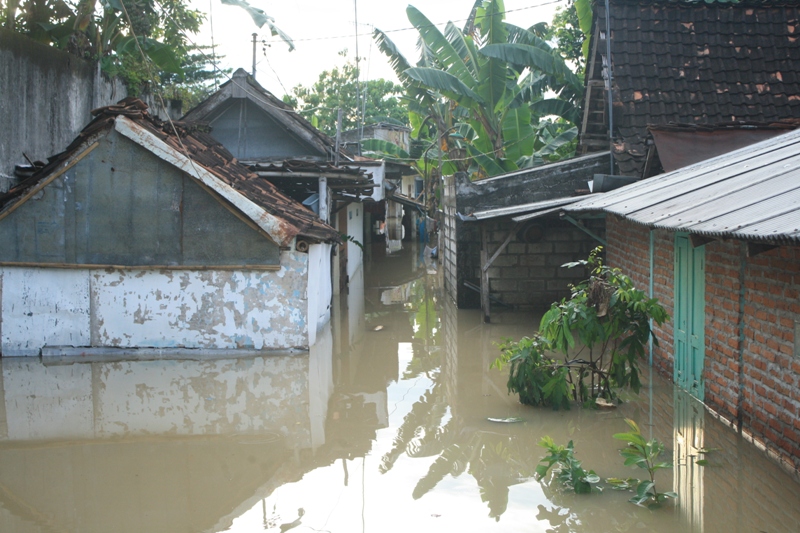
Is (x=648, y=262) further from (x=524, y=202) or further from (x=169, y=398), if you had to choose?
(x=169, y=398)

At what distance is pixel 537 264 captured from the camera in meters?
15.2

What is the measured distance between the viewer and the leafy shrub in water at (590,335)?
7551 mm

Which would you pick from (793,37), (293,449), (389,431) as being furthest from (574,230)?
(293,449)

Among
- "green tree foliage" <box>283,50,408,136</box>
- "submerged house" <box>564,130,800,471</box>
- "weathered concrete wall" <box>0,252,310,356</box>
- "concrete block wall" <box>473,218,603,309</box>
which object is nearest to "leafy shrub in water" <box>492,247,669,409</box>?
"submerged house" <box>564,130,800,471</box>

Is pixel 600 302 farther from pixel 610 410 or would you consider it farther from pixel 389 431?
pixel 389 431

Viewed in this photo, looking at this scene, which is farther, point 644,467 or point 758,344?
point 758,344

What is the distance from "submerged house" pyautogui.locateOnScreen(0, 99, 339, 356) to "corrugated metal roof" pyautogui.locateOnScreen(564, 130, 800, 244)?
475 cm

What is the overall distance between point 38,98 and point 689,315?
37.6 feet

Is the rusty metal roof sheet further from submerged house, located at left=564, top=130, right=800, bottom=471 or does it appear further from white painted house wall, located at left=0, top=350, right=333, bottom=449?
submerged house, located at left=564, top=130, right=800, bottom=471

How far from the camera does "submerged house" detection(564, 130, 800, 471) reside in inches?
228

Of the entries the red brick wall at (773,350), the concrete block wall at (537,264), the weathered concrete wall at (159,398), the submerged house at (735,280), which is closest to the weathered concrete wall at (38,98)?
the weathered concrete wall at (159,398)

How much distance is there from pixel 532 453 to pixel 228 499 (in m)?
2.78

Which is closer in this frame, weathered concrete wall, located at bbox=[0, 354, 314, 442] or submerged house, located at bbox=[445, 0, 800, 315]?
weathered concrete wall, located at bbox=[0, 354, 314, 442]

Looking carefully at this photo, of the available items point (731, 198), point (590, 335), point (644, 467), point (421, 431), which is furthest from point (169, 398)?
point (731, 198)
